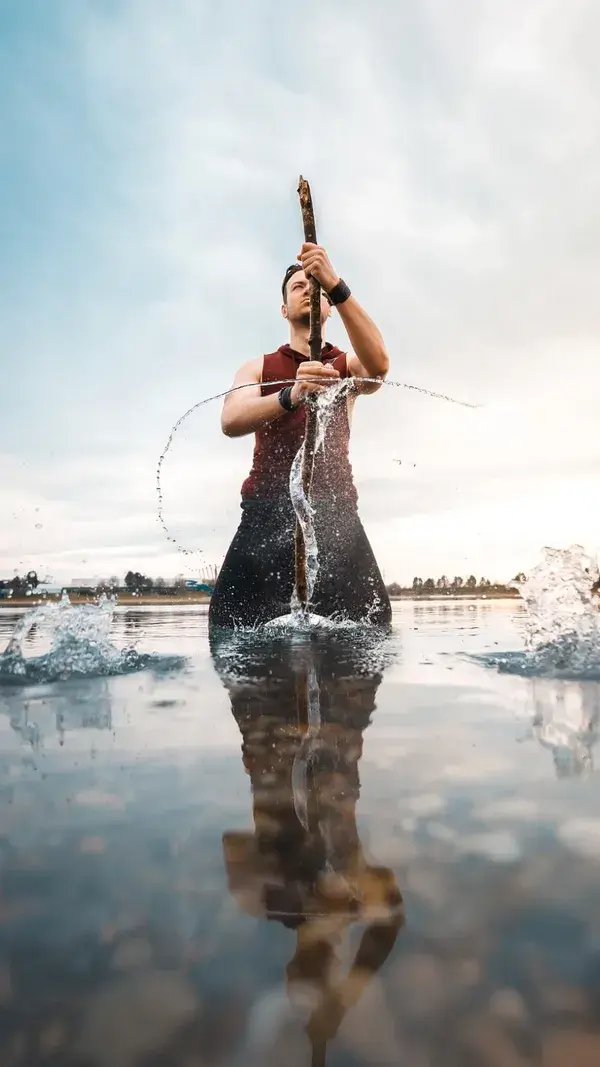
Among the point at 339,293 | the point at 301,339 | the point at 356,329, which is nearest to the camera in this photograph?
the point at 339,293

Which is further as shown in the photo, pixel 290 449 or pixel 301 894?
pixel 290 449

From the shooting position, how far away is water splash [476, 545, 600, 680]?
3465 mm

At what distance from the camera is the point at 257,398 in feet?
17.1

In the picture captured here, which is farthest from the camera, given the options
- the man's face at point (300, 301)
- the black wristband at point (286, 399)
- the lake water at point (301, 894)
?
the man's face at point (300, 301)

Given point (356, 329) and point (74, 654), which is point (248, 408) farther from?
point (74, 654)

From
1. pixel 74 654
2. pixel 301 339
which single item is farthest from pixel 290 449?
pixel 74 654

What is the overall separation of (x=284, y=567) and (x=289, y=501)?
22.1 inches

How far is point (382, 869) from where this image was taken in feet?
3.19

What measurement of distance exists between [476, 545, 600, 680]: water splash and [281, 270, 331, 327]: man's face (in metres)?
2.74

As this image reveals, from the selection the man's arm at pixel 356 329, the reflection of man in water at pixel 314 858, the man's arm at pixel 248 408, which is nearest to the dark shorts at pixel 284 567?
the man's arm at pixel 248 408

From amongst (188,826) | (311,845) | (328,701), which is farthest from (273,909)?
(328,701)

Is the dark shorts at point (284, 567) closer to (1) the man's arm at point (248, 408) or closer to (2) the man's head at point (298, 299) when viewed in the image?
(1) the man's arm at point (248, 408)

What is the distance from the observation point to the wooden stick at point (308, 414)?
4418mm

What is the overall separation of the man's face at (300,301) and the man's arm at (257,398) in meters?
0.48
